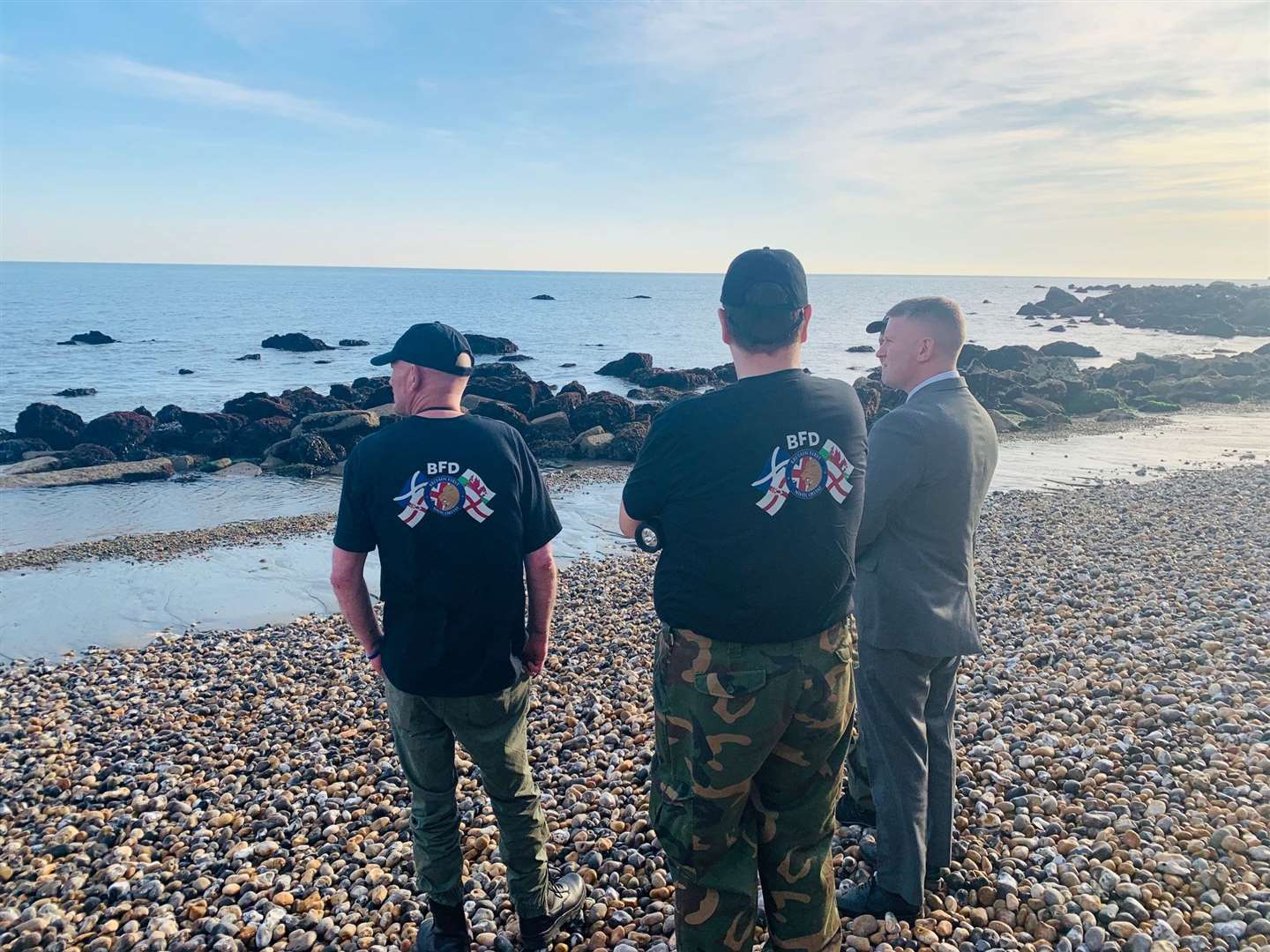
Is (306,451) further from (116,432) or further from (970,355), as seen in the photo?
(970,355)

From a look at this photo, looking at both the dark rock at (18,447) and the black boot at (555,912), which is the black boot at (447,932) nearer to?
the black boot at (555,912)

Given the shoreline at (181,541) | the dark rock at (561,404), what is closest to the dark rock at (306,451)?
the shoreline at (181,541)

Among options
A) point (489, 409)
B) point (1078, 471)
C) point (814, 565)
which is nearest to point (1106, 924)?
point (814, 565)

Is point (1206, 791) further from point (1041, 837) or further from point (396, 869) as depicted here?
point (396, 869)

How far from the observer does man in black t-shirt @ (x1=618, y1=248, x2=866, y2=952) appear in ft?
8.59

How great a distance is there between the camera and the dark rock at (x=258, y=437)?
2197 cm

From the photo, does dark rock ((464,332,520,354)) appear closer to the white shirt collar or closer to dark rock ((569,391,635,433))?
dark rock ((569,391,635,433))

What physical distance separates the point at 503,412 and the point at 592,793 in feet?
63.9

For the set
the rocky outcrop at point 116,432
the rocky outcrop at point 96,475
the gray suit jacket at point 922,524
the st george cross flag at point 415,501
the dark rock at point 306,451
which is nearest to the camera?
the st george cross flag at point 415,501

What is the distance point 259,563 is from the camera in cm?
1245

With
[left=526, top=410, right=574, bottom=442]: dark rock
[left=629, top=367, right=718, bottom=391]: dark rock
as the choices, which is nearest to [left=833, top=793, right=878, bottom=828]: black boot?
[left=526, top=410, right=574, bottom=442]: dark rock

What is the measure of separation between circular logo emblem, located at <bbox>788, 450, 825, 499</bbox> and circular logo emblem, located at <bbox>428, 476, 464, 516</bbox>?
4.45ft

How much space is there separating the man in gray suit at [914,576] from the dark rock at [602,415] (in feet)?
64.4

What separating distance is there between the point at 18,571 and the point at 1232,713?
14952mm
